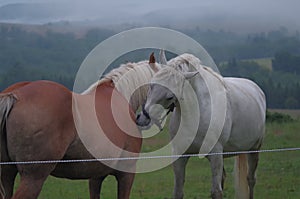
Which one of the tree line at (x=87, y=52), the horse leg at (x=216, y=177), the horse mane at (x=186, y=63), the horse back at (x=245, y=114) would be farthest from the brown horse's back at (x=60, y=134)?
the tree line at (x=87, y=52)

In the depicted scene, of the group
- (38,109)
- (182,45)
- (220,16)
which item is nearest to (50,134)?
(38,109)

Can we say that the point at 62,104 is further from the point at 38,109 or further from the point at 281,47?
the point at 281,47

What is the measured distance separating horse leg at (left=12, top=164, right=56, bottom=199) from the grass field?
4.33 meters

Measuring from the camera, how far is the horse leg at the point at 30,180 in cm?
508

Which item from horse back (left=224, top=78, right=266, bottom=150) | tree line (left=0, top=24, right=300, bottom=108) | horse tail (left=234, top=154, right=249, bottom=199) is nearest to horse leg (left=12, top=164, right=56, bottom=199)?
horse back (left=224, top=78, right=266, bottom=150)

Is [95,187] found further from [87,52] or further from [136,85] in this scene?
[87,52]

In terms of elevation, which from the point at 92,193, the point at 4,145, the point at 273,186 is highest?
the point at 4,145

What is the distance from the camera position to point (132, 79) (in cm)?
648

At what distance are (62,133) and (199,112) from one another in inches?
69.9

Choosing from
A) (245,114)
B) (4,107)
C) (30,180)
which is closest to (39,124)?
(4,107)

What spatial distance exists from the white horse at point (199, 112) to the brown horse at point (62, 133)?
1.08 ft

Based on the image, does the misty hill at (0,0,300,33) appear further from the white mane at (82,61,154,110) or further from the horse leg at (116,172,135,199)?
the horse leg at (116,172,135,199)

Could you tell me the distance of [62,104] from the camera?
5258 millimetres

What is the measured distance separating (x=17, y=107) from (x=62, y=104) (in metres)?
0.42
